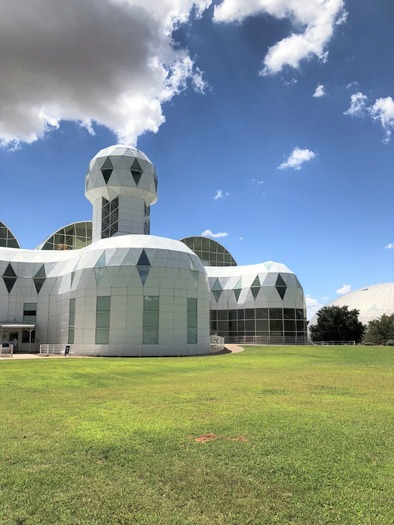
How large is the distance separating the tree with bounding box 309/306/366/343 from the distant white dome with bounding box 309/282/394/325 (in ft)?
70.0

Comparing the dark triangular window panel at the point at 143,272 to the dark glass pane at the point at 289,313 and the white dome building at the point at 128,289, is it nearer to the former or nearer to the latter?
the white dome building at the point at 128,289

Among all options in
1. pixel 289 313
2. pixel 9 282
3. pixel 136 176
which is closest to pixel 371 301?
pixel 289 313

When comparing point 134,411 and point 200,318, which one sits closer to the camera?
point 134,411

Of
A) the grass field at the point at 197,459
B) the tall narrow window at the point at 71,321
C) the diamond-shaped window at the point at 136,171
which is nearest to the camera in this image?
the grass field at the point at 197,459

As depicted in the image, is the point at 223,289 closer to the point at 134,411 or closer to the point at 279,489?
the point at 134,411

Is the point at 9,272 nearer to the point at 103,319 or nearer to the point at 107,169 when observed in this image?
the point at 103,319

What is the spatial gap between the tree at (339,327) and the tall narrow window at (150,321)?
30.6 m

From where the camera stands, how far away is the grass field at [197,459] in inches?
180

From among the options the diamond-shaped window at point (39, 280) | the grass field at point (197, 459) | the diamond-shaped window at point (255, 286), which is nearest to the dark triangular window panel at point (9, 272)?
the diamond-shaped window at point (39, 280)

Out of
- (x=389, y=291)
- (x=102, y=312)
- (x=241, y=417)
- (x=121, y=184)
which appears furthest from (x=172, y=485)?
A: (x=389, y=291)

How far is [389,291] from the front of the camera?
7956 cm

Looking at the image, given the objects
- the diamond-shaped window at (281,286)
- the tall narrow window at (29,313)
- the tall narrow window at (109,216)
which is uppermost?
the tall narrow window at (109,216)

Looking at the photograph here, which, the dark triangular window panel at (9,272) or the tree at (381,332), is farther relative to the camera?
the tree at (381,332)

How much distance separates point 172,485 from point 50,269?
1523 inches
